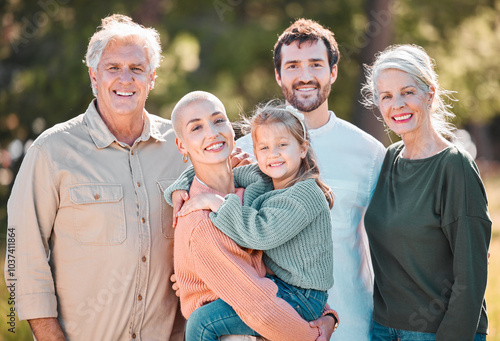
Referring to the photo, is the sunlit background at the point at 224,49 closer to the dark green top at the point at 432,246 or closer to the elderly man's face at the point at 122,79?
the elderly man's face at the point at 122,79

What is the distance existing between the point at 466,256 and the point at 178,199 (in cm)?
135

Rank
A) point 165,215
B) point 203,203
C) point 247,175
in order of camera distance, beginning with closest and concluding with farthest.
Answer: point 203,203 → point 247,175 → point 165,215

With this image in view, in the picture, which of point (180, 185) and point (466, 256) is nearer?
point (466, 256)

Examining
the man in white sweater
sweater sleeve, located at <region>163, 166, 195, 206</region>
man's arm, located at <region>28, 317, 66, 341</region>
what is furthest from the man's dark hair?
man's arm, located at <region>28, 317, 66, 341</region>

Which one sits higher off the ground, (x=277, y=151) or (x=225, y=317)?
(x=277, y=151)

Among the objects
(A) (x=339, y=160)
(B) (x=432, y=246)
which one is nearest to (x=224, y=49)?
(A) (x=339, y=160)

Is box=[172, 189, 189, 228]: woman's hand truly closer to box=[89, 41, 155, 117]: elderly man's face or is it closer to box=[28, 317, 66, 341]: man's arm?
box=[89, 41, 155, 117]: elderly man's face

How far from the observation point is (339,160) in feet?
11.1

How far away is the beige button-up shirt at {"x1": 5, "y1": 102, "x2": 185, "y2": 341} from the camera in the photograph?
2852 millimetres

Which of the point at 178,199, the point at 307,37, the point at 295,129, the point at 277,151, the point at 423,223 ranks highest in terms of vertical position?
the point at 307,37

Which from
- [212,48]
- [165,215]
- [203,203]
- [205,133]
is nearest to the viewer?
[203,203]

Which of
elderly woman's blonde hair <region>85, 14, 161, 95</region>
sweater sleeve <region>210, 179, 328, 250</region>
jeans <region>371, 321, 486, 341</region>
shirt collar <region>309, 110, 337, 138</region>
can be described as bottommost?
jeans <region>371, 321, 486, 341</region>

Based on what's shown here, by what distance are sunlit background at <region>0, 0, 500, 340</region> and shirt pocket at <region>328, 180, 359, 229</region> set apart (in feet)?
14.1

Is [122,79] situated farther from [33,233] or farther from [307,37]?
[307,37]
